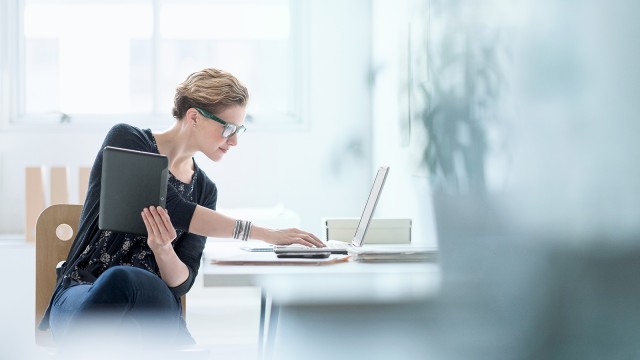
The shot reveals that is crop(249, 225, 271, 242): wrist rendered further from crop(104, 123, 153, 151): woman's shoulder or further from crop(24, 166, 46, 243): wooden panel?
crop(24, 166, 46, 243): wooden panel

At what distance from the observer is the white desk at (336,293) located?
2.97 feet

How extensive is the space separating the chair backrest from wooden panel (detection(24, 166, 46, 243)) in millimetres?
1636

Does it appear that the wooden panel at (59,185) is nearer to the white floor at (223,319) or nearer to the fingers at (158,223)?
the white floor at (223,319)

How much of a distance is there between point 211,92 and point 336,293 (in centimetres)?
80

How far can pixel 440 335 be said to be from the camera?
0.79 meters

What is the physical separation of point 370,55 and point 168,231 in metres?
2.39

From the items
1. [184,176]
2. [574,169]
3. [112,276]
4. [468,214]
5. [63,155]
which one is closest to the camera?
[574,169]

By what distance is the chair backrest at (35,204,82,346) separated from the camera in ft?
6.37

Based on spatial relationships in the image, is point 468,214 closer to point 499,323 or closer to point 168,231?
point 499,323

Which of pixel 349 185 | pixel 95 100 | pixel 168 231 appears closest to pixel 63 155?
pixel 95 100

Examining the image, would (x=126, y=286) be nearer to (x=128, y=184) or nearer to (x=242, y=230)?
(x=128, y=184)

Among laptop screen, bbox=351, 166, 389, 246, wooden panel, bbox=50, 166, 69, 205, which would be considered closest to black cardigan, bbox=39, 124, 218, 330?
laptop screen, bbox=351, 166, 389, 246

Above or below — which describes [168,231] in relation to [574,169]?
below

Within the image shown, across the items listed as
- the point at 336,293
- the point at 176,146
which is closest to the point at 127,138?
the point at 176,146
